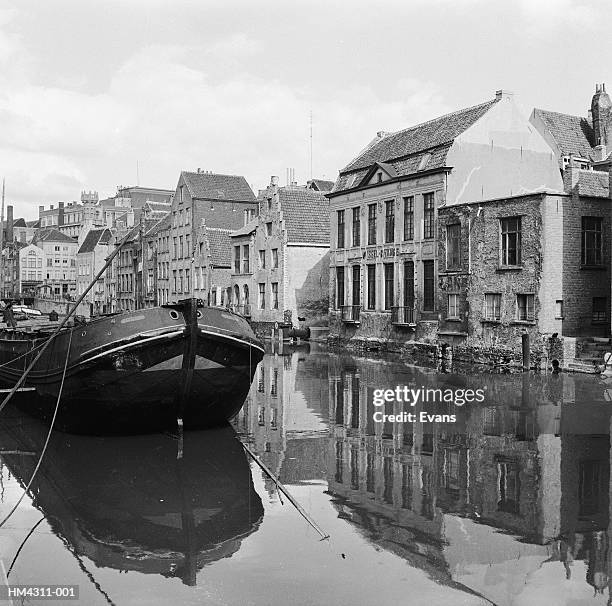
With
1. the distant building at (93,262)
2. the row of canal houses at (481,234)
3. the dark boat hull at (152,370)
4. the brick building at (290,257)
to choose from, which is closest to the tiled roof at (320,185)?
the brick building at (290,257)

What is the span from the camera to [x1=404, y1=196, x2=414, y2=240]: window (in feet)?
133

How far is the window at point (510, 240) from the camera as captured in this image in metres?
33.0

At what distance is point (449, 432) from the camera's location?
59.4 ft

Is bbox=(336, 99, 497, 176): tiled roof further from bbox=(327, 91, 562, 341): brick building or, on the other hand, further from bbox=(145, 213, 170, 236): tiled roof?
bbox=(145, 213, 170, 236): tiled roof

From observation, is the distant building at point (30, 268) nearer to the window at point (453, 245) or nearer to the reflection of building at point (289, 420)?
the window at point (453, 245)

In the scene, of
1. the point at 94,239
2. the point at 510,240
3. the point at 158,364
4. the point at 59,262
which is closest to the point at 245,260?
the point at 510,240

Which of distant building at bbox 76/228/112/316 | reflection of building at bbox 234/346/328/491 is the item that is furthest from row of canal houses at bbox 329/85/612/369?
distant building at bbox 76/228/112/316

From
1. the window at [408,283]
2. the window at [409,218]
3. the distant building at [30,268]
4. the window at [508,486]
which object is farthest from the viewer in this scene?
the distant building at [30,268]

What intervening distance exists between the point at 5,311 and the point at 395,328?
67.9 ft

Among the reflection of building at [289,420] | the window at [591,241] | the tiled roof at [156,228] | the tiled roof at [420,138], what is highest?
the tiled roof at [420,138]

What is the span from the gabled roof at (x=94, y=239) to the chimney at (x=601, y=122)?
60634 mm

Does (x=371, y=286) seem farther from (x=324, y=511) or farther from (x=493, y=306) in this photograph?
(x=324, y=511)

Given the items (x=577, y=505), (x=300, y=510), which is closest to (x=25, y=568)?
(x=300, y=510)

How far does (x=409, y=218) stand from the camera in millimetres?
40781
